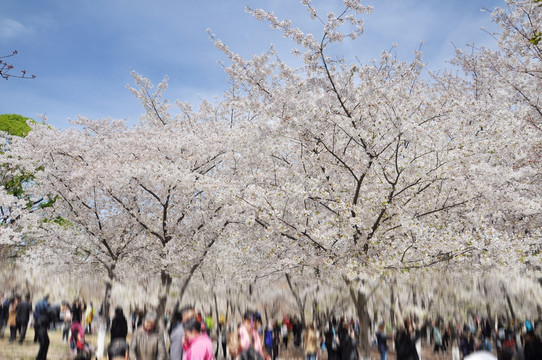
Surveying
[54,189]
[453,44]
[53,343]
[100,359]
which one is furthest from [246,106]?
[453,44]

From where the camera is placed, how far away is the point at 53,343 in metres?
12.2

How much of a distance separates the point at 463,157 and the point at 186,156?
341 inches

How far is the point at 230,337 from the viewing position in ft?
25.5

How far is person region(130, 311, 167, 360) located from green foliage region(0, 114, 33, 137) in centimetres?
2534

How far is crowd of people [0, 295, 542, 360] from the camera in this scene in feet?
17.5

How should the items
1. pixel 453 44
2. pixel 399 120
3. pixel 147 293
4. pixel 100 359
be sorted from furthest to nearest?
pixel 147 293, pixel 453 44, pixel 100 359, pixel 399 120

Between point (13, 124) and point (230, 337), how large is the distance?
2616 cm

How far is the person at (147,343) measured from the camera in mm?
5324

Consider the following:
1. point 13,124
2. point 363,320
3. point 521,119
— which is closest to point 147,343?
point 363,320

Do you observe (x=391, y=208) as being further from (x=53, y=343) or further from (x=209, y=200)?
(x=53, y=343)

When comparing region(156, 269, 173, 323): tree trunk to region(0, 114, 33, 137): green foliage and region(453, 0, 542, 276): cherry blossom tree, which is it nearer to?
region(453, 0, 542, 276): cherry blossom tree


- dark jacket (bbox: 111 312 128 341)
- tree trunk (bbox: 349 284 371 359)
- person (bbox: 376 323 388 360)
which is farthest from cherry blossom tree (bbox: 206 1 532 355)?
person (bbox: 376 323 388 360)

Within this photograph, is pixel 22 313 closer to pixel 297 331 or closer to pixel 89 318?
pixel 89 318

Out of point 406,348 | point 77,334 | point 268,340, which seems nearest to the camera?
point 406,348
